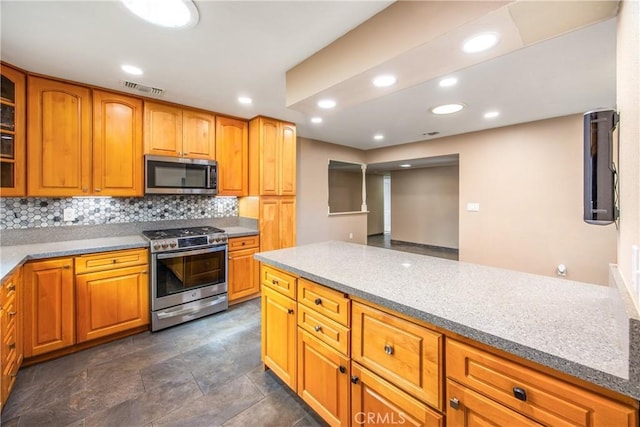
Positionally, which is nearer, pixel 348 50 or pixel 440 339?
pixel 440 339

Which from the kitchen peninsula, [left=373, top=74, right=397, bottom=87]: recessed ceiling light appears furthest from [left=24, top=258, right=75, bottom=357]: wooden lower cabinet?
[left=373, top=74, right=397, bottom=87]: recessed ceiling light

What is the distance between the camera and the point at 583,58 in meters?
1.99

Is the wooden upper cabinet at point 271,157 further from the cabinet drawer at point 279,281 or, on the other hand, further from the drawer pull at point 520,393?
the drawer pull at point 520,393

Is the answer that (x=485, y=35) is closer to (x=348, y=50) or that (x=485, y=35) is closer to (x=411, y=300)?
(x=348, y=50)

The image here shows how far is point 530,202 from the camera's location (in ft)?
12.4

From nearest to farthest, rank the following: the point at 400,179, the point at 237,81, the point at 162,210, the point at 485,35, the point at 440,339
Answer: the point at 440,339 < the point at 485,35 < the point at 237,81 < the point at 162,210 < the point at 400,179

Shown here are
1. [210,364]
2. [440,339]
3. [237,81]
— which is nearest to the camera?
[440,339]

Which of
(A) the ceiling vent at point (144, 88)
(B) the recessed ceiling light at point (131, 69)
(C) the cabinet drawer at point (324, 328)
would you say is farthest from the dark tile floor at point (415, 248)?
(B) the recessed ceiling light at point (131, 69)

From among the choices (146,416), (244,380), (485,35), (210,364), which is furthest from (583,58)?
(146,416)

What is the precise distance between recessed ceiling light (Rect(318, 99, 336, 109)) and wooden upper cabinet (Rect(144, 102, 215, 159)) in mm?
1770

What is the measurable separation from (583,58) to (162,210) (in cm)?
418

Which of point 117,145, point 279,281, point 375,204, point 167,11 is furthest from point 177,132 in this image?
point 375,204

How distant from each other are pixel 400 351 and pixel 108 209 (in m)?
3.20

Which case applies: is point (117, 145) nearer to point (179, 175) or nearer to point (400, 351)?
point (179, 175)
